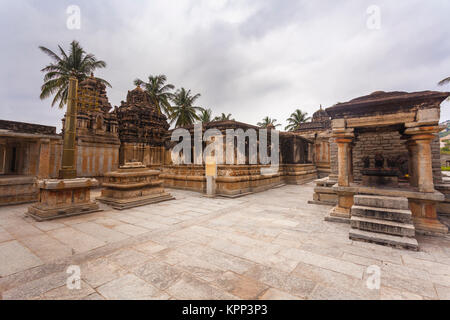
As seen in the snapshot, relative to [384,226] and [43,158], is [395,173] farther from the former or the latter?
[43,158]

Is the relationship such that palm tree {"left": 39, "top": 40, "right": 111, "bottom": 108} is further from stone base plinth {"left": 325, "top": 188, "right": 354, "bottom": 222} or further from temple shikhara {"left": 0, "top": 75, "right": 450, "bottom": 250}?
stone base plinth {"left": 325, "top": 188, "right": 354, "bottom": 222}

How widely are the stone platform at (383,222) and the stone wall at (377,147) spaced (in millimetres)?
3430

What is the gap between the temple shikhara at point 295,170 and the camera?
15.3ft

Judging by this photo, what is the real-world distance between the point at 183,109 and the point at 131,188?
22418mm

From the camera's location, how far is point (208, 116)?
3288cm

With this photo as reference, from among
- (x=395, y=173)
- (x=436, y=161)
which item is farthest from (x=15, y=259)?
(x=436, y=161)

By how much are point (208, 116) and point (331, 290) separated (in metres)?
32.1

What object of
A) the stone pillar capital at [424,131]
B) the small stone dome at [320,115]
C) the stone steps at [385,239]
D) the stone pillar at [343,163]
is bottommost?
the stone steps at [385,239]

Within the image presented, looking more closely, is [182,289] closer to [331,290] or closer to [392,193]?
[331,290]

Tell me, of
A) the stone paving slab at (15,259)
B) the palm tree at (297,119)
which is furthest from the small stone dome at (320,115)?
the stone paving slab at (15,259)

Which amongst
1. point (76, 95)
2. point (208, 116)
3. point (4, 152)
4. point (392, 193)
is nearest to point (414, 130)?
point (392, 193)

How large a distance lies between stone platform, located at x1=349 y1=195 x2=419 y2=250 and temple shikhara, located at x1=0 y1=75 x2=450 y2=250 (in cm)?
2

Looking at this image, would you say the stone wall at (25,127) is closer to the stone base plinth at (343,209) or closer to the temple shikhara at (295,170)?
the temple shikhara at (295,170)
